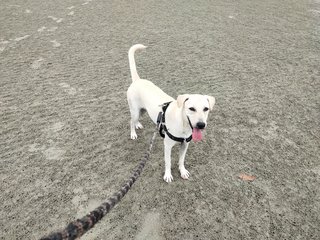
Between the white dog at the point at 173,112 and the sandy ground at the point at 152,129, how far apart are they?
1.51ft

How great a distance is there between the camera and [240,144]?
425cm

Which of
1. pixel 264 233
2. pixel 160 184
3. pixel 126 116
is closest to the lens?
pixel 264 233

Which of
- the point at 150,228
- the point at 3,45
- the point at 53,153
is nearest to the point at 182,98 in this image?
the point at 150,228

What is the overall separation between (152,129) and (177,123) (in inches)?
52.5

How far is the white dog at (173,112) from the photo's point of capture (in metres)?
3.02

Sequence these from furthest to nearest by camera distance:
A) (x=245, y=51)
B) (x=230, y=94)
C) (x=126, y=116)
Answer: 1. (x=245, y=51)
2. (x=230, y=94)
3. (x=126, y=116)

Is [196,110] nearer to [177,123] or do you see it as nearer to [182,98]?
[182,98]

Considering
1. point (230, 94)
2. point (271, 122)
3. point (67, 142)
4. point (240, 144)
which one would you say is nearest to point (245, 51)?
point (230, 94)

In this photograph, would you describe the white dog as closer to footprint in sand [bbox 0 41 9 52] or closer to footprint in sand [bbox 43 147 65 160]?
footprint in sand [bbox 43 147 65 160]

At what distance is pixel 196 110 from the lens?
301 cm

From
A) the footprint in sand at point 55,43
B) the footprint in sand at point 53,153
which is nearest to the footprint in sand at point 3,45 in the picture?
the footprint in sand at point 55,43

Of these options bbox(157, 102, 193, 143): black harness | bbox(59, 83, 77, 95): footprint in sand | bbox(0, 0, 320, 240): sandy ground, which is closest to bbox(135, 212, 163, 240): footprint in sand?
bbox(0, 0, 320, 240): sandy ground

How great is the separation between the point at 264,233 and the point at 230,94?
2719 millimetres

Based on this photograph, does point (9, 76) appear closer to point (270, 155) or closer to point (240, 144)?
point (240, 144)
